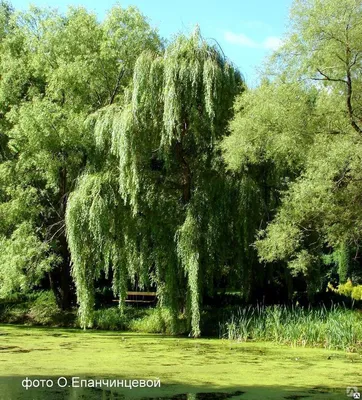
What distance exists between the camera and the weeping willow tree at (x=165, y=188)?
14.3m

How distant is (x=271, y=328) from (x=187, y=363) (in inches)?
174

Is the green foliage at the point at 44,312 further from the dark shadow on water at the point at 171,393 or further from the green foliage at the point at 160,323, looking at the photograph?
the dark shadow on water at the point at 171,393

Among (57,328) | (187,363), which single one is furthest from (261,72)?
(57,328)

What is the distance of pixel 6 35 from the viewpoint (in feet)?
66.6

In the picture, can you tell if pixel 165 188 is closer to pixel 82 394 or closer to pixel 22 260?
pixel 22 260

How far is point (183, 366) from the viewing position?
9242 mm

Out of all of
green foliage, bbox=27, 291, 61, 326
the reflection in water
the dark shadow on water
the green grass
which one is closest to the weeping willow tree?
the green grass

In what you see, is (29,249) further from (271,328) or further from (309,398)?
(309,398)

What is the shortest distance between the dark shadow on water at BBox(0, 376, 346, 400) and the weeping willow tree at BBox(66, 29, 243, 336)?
21.4 ft

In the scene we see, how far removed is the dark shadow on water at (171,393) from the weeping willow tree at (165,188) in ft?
21.4

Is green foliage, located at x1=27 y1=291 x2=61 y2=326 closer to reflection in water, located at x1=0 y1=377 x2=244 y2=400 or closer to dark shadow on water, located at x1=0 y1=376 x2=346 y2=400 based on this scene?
dark shadow on water, located at x1=0 y1=376 x2=346 y2=400

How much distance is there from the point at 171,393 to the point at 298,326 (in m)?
6.31

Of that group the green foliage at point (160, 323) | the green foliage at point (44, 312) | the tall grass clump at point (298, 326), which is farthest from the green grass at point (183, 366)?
the green foliage at point (44, 312)

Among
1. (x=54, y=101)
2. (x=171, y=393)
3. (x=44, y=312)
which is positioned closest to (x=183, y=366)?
(x=171, y=393)
